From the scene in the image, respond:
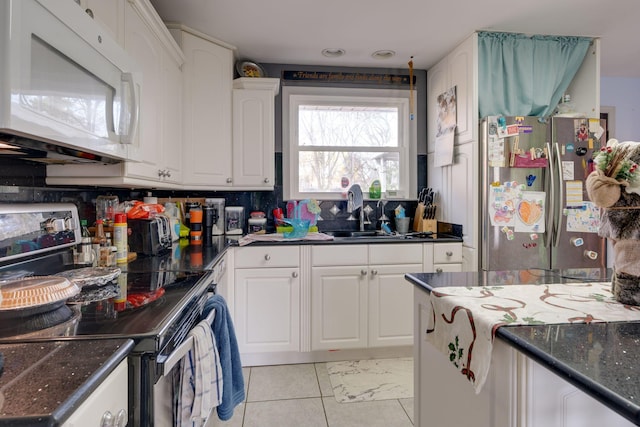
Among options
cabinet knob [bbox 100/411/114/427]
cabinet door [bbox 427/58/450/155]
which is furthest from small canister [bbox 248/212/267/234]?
cabinet knob [bbox 100/411/114/427]

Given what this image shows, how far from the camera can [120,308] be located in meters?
1.00

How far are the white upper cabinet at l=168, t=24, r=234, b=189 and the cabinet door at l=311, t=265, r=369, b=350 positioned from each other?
3.39 ft

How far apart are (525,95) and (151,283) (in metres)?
2.67

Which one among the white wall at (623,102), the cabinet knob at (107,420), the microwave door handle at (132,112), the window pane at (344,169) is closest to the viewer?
the cabinet knob at (107,420)

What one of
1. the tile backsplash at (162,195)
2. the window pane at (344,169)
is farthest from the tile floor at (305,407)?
the window pane at (344,169)

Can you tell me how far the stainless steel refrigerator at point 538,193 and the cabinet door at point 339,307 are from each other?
A: 897 mm

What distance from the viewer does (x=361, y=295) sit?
253cm

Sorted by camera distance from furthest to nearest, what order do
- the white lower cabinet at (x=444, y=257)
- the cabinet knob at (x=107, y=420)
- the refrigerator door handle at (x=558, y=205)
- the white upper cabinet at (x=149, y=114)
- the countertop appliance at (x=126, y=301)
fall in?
the white lower cabinet at (x=444, y=257) < the refrigerator door handle at (x=558, y=205) < the white upper cabinet at (x=149, y=114) < the countertop appliance at (x=126, y=301) < the cabinet knob at (x=107, y=420)

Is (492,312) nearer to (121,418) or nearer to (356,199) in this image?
(121,418)

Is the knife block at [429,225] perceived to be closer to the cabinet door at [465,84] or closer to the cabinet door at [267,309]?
the cabinet door at [465,84]

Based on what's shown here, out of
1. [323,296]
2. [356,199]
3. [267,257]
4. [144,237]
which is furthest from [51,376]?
[356,199]

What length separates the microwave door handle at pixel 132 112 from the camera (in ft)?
4.20

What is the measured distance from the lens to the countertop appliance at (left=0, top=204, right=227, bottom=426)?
81cm

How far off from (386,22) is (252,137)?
1.22 meters
